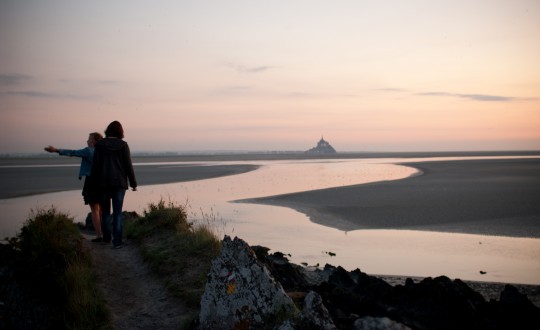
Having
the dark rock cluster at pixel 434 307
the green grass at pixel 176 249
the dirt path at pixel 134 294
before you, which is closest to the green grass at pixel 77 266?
the green grass at pixel 176 249

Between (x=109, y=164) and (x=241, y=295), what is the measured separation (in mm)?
5704

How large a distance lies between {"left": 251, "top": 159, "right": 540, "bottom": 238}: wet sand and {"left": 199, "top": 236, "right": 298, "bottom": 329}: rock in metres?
11.9

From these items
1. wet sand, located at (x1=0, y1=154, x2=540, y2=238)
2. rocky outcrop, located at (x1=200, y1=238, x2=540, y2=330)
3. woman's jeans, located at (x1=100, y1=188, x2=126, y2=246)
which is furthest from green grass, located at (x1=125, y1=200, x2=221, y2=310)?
wet sand, located at (x1=0, y1=154, x2=540, y2=238)

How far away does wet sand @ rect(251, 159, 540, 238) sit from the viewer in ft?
56.1

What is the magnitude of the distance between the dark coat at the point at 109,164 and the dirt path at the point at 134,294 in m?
1.53

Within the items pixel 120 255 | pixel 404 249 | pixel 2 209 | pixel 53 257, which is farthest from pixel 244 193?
pixel 53 257

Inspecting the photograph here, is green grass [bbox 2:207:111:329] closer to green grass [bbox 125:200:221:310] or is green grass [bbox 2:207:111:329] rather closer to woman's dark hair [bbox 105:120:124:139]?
green grass [bbox 125:200:221:310]

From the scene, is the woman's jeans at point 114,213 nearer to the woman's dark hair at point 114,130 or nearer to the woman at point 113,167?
the woman at point 113,167

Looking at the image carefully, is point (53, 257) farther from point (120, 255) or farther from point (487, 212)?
point (487, 212)

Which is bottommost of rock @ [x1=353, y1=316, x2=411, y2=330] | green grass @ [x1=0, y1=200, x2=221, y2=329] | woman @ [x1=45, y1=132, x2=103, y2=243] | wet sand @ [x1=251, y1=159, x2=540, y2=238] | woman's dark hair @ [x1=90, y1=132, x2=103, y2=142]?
wet sand @ [x1=251, y1=159, x2=540, y2=238]

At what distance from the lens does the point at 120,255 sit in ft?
34.0

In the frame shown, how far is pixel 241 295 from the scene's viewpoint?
5641 millimetres

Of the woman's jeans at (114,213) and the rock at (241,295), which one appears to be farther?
the woman's jeans at (114,213)

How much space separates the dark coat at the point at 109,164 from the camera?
10055mm
